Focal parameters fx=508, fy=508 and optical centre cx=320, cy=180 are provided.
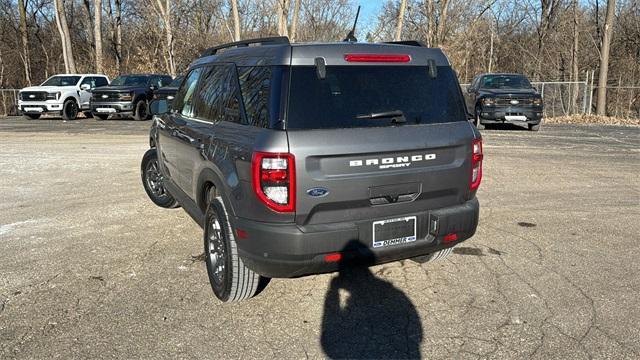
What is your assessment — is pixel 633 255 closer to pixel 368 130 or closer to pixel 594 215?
pixel 594 215

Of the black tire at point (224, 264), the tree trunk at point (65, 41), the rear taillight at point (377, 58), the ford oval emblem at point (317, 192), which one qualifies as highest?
the tree trunk at point (65, 41)

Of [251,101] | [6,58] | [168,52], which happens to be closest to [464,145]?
[251,101]

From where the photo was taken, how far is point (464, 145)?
382 cm

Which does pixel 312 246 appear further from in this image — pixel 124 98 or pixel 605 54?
pixel 605 54

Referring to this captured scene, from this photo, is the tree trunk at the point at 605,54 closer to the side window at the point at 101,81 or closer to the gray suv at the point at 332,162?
the gray suv at the point at 332,162

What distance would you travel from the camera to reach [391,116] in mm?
3549

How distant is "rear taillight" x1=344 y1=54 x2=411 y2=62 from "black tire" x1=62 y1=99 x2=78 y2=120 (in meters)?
20.8

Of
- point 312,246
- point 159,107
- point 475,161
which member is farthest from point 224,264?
point 159,107

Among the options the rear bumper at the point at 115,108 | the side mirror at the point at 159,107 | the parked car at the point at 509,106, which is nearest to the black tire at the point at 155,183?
the side mirror at the point at 159,107

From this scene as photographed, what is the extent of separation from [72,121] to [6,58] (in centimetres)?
1609

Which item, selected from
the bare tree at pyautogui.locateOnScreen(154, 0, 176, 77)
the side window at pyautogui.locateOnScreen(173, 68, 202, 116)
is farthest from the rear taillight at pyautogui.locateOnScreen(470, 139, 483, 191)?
the bare tree at pyautogui.locateOnScreen(154, 0, 176, 77)

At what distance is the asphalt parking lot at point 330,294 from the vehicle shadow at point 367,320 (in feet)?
0.04

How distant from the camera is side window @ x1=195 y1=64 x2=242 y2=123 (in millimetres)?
3904

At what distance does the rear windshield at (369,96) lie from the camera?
3340mm
